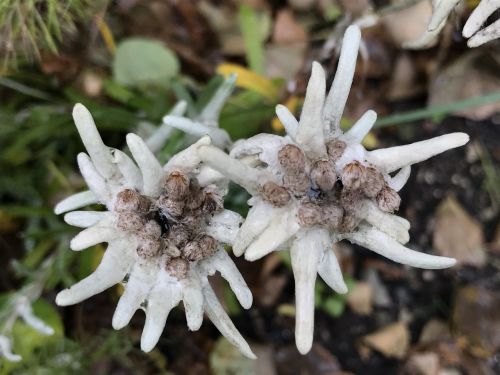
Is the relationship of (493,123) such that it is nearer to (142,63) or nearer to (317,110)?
A: (142,63)

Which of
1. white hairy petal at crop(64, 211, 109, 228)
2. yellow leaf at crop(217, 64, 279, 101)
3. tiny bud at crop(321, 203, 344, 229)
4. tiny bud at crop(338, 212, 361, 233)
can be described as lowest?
yellow leaf at crop(217, 64, 279, 101)

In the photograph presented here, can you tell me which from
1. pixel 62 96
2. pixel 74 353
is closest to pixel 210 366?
pixel 74 353

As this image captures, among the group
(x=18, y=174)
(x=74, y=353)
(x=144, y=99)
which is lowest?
(x=74, y=353)

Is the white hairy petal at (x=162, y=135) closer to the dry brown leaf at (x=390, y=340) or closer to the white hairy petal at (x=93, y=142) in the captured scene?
the white hairy petal at (x=93, y=142)

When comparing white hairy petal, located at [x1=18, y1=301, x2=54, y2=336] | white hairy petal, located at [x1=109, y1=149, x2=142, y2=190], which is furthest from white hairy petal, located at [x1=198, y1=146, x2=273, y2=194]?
white hairy petal, located at [x1=18, y1=301, x2=54, y2=336]

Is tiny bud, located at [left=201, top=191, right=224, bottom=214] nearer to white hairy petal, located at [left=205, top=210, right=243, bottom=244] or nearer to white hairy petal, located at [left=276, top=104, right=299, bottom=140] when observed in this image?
white hairy petal, located at [left=205, top=210, right=243, bottom=244]

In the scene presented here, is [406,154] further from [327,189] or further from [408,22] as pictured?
[408,22]
